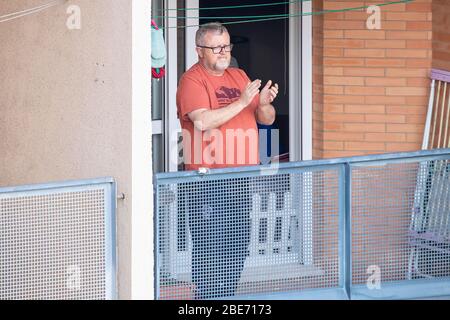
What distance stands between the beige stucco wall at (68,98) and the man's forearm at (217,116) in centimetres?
104

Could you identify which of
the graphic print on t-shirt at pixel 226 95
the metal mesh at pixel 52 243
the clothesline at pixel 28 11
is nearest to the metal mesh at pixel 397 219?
the graphic print on t-shirt at pixel 226 95

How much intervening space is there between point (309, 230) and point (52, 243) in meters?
1.57

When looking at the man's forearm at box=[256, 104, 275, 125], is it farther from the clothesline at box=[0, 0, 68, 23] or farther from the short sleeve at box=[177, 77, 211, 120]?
the clothesline at box=[0, 0, 68, 23]

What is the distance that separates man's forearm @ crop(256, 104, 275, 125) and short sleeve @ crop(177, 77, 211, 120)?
34 cm

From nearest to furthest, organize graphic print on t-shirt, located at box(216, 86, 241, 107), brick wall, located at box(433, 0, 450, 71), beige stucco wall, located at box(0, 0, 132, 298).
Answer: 1. beige stucco wall, located at box(0, 0, 132, 298)
2. graphic print on t-shirt, located at box(216, 86, 241, 107)
3. brick wall, located at box(433, 0, 450, 71)

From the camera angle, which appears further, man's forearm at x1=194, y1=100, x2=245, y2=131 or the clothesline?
man's forearm at x1=194, y1=100, x2=245, y2=131

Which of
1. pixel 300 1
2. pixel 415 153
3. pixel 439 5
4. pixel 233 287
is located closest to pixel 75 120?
pixel 233 287

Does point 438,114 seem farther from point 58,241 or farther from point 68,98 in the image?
point 58,241

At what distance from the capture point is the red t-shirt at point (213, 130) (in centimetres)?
925

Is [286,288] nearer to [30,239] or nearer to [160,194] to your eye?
[160,194]

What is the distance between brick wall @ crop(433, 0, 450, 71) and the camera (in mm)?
10430

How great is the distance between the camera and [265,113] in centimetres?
932

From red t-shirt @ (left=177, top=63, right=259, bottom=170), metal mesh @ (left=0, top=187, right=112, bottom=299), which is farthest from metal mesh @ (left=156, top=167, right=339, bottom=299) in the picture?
red t-shirt @ (left=177, top=63, right=259, bottom=170)

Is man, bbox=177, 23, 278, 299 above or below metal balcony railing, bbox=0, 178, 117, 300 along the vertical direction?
above
